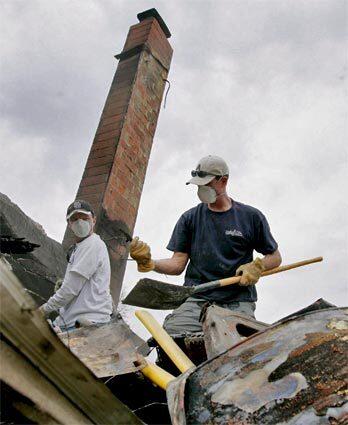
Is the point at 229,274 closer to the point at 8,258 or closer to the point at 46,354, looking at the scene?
the point at 8,258

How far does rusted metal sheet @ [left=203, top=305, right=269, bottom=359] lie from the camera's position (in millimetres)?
1830

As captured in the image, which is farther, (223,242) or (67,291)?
(223,242)

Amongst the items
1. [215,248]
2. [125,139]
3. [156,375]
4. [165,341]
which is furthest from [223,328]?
[125,139]

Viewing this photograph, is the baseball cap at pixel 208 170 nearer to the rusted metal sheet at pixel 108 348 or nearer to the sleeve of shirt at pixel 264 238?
the sleeve of shirt at pixel 264 238

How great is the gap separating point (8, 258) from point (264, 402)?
262 centimetres

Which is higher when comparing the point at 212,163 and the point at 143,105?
the point at 143,105

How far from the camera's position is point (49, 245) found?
4.09 m

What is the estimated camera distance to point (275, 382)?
1.23 metres

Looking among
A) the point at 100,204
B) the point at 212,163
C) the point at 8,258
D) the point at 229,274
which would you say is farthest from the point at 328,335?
the point at 100,204

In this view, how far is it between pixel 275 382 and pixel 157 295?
1.31m

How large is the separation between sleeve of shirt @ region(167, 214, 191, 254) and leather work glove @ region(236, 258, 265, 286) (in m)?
0.48

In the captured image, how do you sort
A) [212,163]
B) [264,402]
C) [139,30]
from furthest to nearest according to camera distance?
[139,30]
[212,163]
[264,402]

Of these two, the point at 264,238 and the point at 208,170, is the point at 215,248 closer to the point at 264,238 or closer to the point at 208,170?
the point at 264,238

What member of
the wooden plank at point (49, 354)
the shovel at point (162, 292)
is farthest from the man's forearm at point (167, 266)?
the wooden plank at point (49, 354)
